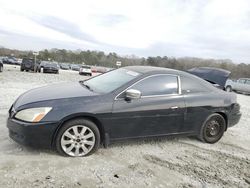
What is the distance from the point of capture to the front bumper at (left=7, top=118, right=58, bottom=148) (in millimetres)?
3234

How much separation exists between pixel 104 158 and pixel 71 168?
22.4 inches

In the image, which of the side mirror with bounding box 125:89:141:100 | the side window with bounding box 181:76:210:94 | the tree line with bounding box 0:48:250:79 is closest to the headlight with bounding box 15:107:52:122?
the side mirror with bounding box 125:89:141:100

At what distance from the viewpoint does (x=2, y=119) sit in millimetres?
4898

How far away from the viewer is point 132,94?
3.64 meters

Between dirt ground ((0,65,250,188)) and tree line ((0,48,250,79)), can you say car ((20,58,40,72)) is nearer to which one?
dirt ground ((0,65,250,188))

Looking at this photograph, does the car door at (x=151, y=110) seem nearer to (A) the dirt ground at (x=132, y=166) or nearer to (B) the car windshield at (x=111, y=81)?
(B) the car windshield at (x=111, y=81)

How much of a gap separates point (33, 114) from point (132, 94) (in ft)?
4.83

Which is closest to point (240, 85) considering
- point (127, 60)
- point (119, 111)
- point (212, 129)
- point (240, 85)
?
point (240, 85)

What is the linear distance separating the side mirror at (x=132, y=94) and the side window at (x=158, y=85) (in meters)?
0.19

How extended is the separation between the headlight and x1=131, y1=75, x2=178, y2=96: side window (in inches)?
56.2

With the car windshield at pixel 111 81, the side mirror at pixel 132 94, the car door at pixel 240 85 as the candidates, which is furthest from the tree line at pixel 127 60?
the side mirror at pixel 132 94

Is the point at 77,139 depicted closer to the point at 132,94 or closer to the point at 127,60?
the point at 132,94

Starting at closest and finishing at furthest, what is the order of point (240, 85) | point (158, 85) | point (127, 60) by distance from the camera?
point (158, 85), point (240, 85), point (127, 60)

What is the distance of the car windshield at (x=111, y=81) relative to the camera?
3.97m
